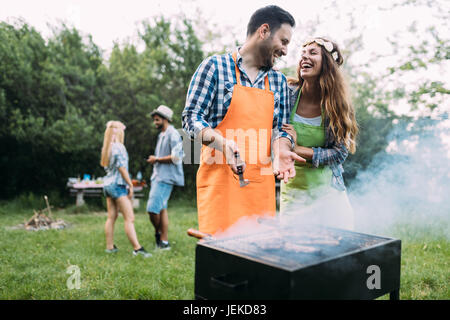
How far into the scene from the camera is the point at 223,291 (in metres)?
1.43

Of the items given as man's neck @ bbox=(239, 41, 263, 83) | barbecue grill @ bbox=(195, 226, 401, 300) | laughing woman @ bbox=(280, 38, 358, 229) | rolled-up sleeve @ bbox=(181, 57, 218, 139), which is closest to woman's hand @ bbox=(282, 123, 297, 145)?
laughing woman @ bbox=(280, 38, 358, 229)

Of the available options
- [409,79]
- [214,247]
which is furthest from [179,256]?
[409,79]

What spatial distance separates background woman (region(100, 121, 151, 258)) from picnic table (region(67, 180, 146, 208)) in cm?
383

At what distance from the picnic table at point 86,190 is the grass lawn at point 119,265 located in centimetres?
239

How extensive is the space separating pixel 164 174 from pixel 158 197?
0.34 m

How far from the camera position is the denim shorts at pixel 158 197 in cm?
470

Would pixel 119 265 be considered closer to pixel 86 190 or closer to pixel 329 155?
pixel 329 155

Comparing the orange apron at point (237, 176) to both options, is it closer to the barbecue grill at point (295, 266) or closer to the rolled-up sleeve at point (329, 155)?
the barbecue grill at point (295, 266)

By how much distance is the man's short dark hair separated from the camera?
2053 mm

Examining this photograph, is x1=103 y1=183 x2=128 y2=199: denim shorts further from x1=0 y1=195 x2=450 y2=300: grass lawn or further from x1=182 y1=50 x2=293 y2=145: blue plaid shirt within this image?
x1=182 y1=50 x2=293 y2=145: blue plaid shirt

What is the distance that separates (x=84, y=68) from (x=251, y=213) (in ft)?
30.3

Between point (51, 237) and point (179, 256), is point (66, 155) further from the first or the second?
point (179, 256)

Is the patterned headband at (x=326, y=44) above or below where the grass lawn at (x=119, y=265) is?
above

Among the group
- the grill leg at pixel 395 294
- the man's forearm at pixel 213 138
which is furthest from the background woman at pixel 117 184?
the grill leg at pixel 395 294
